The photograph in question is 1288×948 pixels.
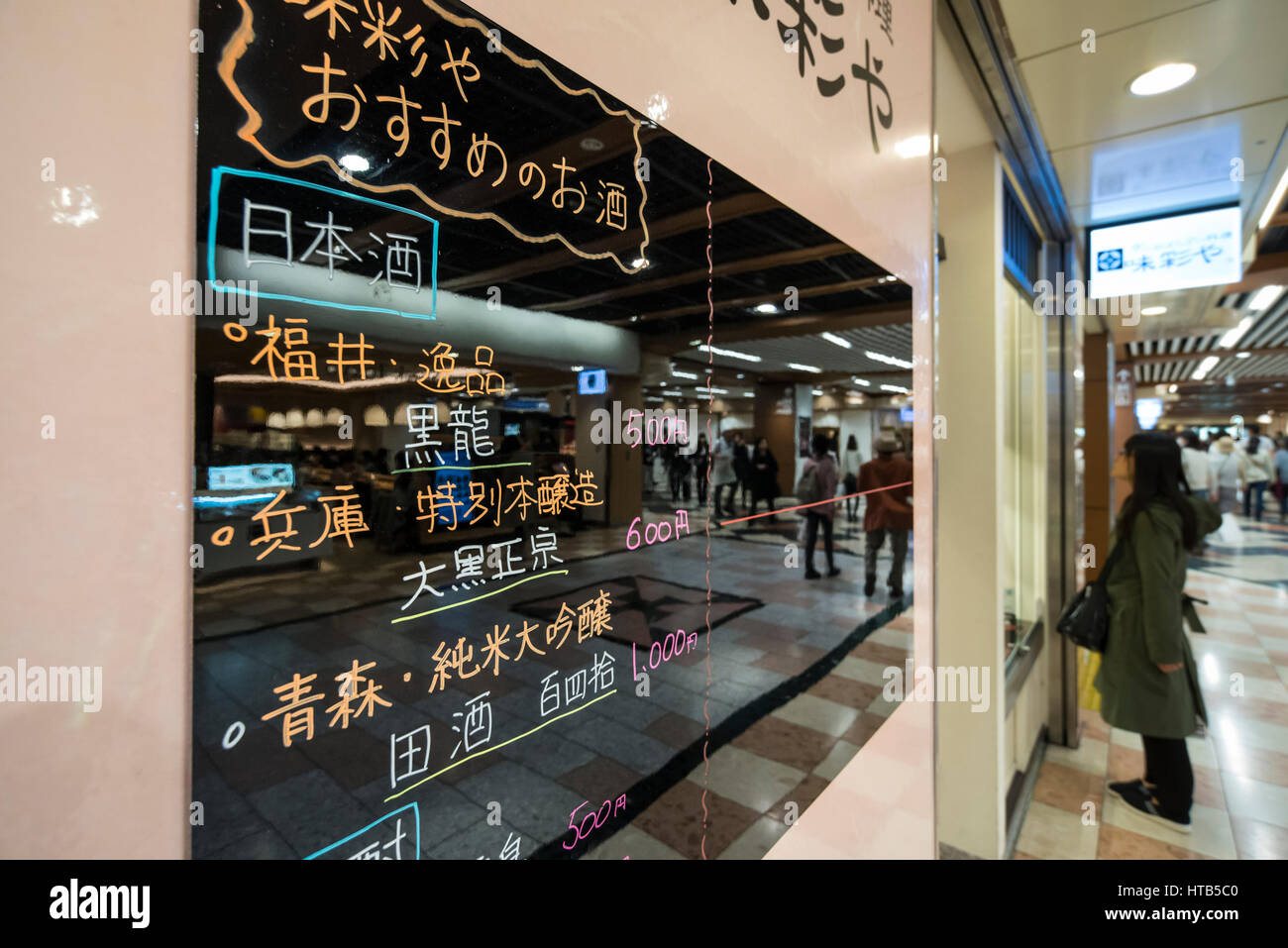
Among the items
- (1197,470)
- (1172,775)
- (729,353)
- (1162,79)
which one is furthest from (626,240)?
(1197,470)

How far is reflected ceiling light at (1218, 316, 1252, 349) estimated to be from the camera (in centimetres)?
727

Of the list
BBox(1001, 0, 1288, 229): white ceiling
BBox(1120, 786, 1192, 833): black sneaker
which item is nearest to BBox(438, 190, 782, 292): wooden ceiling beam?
BBox(1001, 0, 1288, 229): white ceiling

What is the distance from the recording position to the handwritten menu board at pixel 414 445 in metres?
0.49

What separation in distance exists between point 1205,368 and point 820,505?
15.6 meters

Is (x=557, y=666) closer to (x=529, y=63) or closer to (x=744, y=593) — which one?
(x=744, y=593)

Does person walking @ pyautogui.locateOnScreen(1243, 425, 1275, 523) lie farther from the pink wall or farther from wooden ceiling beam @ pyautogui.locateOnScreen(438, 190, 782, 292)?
the pink wall

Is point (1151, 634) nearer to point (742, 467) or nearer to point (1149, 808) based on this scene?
point (1149, 808)

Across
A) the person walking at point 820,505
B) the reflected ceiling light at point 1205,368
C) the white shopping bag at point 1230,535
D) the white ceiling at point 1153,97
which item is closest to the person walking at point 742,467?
the person walking at point 820,505

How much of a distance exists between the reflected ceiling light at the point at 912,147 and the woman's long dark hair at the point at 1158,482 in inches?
72.7

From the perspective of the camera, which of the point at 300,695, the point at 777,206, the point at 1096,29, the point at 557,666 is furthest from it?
the point at 1096,29
